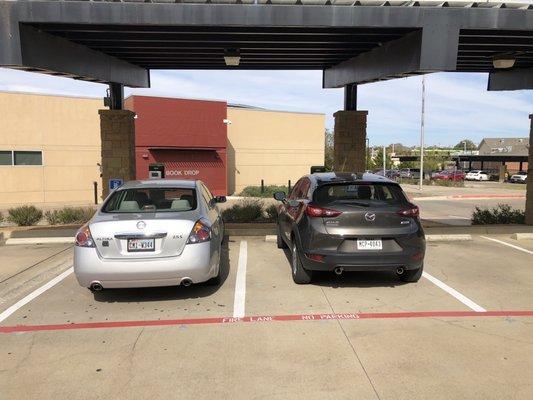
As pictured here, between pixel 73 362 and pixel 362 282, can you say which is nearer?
pixel 73 362

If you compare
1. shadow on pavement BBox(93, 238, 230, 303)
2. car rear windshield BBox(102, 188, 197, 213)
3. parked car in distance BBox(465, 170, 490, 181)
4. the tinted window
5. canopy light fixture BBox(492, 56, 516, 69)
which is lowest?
parked car in distance BBox(465, 170, 490, 181)

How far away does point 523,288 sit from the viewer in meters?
6.56

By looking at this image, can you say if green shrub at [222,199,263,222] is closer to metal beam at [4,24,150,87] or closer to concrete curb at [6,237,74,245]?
concrete curb at [6,237,74,245]

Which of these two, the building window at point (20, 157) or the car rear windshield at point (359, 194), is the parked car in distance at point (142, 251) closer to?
the car rear windshield at point (359, 194)

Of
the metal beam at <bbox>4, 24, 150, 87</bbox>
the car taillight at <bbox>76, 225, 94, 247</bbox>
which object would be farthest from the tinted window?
the car taillight at <bbox>76, 225, 94, 247</bbox>

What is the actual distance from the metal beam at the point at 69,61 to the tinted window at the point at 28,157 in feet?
53.9

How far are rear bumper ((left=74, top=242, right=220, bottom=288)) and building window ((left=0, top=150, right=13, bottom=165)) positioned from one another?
2330 cm

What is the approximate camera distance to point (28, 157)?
26234 mm

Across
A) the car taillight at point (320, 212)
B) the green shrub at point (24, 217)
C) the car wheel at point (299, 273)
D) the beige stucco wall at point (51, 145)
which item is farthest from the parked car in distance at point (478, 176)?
the car taillight at point (320, 212)

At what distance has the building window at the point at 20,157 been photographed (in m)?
25.6

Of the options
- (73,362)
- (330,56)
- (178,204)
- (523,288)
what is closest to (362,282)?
(523,288)

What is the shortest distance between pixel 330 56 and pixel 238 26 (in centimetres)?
398

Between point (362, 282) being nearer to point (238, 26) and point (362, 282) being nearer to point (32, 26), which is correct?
point (238, 26)

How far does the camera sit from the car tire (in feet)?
21.9
